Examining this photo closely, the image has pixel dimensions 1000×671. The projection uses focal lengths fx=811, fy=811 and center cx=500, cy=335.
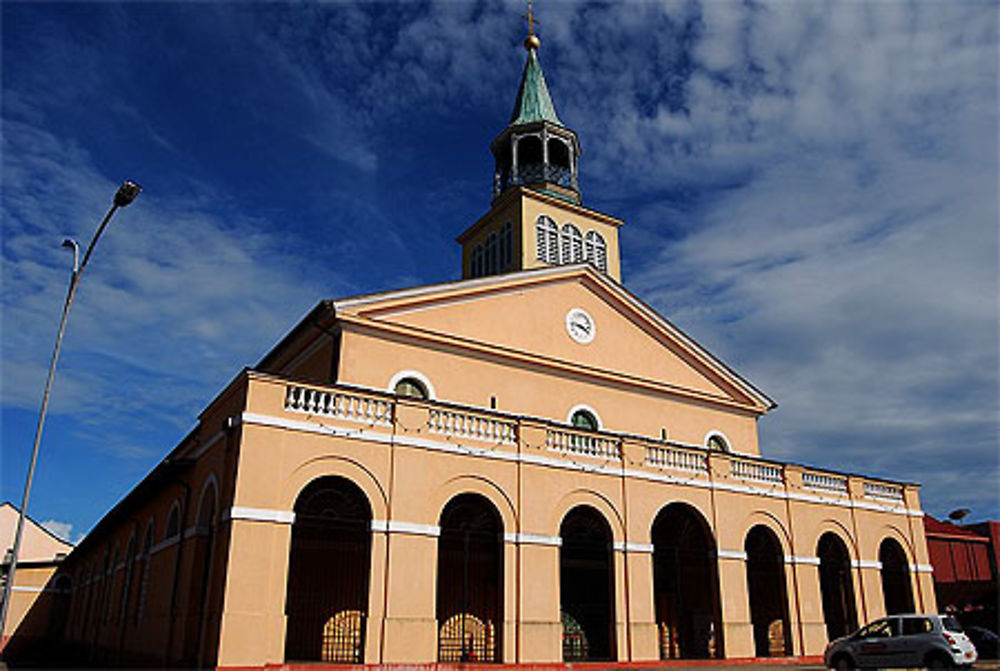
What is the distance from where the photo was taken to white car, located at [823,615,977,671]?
54.7 ft

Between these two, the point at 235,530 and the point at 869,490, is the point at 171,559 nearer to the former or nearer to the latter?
the point at 235,530

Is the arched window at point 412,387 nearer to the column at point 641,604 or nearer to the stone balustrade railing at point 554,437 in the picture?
the stone balustrade railing at point 554,437

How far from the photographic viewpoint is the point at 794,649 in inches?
818

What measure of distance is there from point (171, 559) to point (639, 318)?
15.5 m

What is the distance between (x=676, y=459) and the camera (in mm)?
20594

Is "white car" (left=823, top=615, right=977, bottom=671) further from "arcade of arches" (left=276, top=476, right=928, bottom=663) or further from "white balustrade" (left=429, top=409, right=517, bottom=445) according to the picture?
"white balustrade" (left=429, top=409, right=517, bottom=445)

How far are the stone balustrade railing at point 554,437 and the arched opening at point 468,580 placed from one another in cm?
166

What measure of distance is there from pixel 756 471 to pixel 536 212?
11891mm

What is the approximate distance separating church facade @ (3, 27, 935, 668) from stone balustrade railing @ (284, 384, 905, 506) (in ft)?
0.18

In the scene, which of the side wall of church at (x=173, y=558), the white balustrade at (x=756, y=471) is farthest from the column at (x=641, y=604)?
the side wall of church at (x=173, y=558)

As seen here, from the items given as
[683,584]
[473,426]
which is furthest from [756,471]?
[473,426]

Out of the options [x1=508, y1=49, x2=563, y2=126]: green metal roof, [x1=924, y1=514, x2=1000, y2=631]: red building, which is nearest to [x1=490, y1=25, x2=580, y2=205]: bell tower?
[x1=508, y1=49, x2=563, y2=126]: green metal roof

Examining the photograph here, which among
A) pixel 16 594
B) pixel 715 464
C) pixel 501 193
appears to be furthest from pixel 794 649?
pixel 16 594

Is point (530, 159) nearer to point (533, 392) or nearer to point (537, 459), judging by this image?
point (533, 392)
